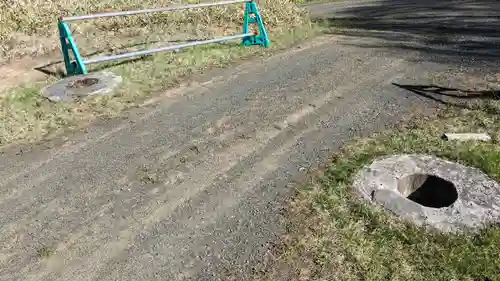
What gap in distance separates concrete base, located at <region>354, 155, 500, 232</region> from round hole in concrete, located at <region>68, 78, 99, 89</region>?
4443 millimetres

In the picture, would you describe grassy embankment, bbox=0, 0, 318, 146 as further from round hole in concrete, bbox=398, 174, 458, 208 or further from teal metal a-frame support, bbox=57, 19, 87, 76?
round hole in concrete, bbox=398, 174, 458, 208

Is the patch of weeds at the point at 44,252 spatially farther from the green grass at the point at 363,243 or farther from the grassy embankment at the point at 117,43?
the grassy embankment at the point at 117,43

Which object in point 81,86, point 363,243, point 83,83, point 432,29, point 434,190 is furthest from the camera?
point 432,29

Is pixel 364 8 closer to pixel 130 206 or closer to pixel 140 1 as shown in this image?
pixel 140 1

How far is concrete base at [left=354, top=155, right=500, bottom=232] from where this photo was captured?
363 cm

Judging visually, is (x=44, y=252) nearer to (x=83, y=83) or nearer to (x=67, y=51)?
(x=83, y=83)

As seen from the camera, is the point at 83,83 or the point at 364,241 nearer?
the point at 364,241

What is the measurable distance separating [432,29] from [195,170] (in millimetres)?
7886

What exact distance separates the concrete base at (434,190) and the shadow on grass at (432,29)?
4089mm

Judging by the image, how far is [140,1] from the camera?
40.2 feet

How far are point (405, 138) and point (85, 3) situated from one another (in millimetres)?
9788

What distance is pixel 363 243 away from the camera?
3465 millimetres

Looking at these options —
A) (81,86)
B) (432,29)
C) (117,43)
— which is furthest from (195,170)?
(432,29)

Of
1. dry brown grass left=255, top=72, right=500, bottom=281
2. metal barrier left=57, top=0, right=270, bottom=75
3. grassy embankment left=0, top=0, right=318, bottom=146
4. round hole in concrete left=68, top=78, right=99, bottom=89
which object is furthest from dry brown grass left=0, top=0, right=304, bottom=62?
dry brown grass left=255, top=72, right=500, bottom=281
